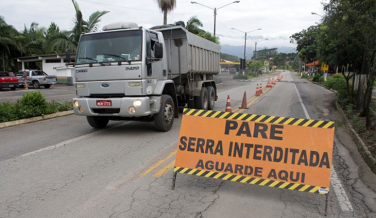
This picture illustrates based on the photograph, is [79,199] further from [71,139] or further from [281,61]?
[281,61]

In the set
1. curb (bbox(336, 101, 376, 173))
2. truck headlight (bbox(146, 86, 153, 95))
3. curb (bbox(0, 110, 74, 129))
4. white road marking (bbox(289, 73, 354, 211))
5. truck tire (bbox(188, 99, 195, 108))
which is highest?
truck headlight (bbox(146, 86, 153, 95))

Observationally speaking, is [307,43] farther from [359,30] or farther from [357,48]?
[359,30]

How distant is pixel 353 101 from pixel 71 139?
13.1 metres

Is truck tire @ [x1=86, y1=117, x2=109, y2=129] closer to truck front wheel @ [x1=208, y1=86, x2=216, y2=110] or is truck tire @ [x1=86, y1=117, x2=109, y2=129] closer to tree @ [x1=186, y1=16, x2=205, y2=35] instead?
truck front wheel @ [x1=208, y1=86, x2=216, y2=110]

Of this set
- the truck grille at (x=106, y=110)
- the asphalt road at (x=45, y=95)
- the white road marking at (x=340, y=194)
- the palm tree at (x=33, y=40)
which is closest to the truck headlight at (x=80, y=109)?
the truck grille at (x=106, y=110)

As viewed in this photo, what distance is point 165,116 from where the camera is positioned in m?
7.72

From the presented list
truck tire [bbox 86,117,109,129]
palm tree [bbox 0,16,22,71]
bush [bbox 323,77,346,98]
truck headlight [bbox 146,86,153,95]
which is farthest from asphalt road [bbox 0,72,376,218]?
palm tree [bbox 0,16,22,71]

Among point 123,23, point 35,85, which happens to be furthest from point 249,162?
point 35,85

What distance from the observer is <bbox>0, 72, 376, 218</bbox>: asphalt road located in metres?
3.62

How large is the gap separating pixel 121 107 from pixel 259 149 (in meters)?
3.80

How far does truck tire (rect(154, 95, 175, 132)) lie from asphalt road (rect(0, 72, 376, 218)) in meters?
0.87

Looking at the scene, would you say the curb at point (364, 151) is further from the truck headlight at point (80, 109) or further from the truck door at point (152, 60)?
the truck headlight at point (80, 109)

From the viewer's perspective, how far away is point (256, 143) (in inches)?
160

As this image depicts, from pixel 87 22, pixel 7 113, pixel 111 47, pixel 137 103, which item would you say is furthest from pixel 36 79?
pixel 137 103
